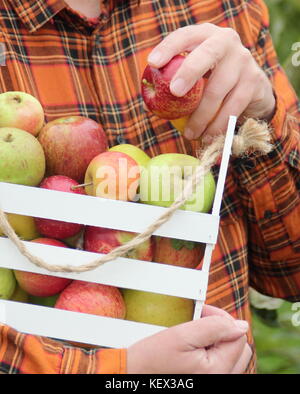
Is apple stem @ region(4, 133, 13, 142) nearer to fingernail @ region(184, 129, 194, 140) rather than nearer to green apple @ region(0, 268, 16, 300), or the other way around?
green apple @ region(0, 268, 16, 300)

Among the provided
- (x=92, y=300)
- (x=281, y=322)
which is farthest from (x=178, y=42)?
(x=281, y=322)

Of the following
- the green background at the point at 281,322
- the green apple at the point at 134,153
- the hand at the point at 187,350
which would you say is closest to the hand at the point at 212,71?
the green apple at the point at 134,153

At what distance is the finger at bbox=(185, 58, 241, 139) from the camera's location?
0.95m

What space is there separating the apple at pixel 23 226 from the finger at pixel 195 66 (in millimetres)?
279

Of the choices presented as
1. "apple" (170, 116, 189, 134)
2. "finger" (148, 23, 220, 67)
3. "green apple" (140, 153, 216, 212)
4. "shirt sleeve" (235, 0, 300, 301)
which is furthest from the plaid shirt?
"green apple" (140, 153, 216, 212)

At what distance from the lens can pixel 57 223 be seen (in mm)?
791

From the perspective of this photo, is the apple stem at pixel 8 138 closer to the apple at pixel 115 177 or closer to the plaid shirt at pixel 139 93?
the apple at pixel 115 177

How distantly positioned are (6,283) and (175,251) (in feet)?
0.75

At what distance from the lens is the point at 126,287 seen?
78 centimetres

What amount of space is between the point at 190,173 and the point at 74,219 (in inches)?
6.6

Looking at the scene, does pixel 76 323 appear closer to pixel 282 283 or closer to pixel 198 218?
pixel 198 218

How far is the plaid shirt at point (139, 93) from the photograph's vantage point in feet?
3.63

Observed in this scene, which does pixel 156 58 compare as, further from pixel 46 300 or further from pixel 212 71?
pixel 46 300
